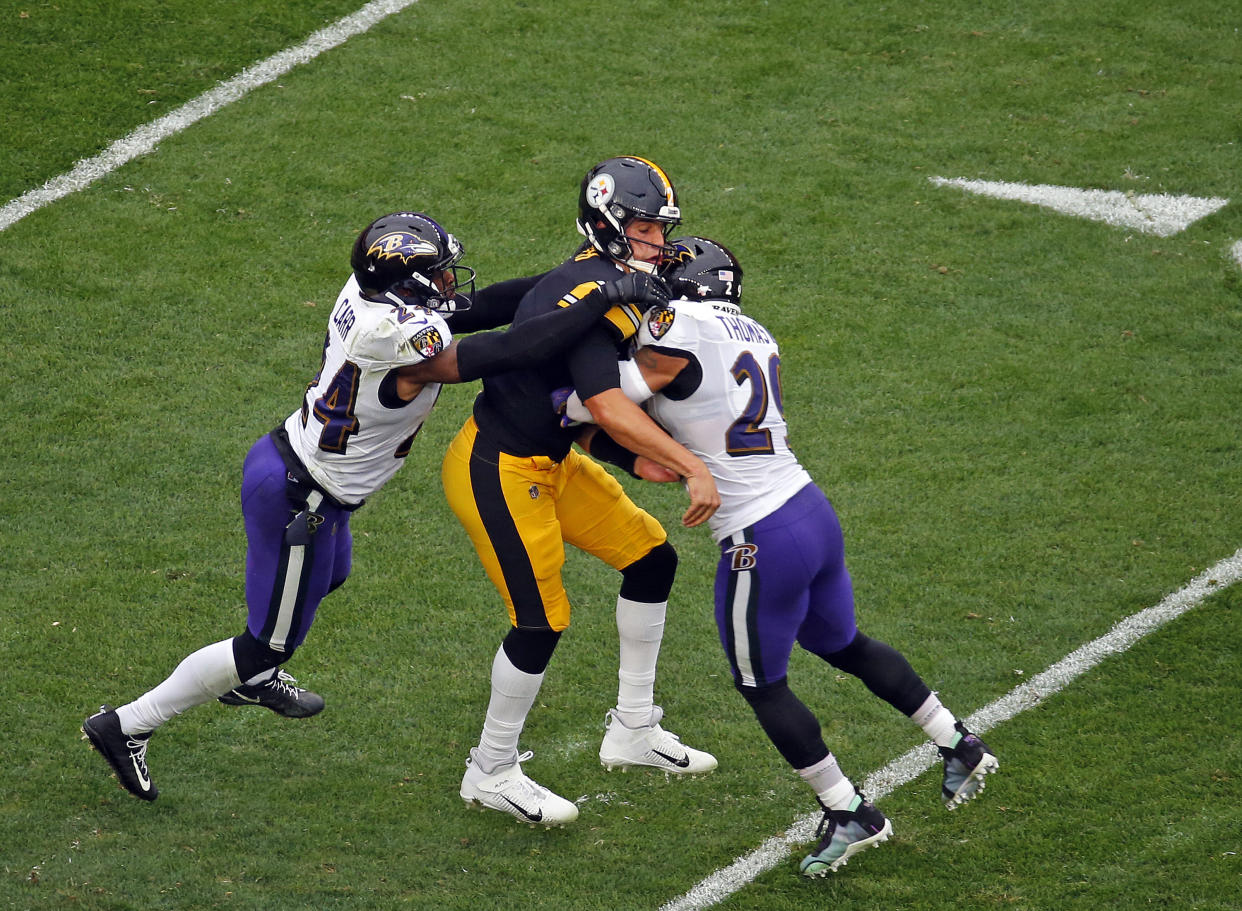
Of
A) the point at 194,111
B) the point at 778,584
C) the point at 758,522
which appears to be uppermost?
the point at 758,522

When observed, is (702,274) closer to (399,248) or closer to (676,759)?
(399,248)

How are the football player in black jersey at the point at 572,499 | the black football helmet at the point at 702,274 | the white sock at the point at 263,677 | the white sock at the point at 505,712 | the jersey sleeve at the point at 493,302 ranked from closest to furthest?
the football player in black jersey at the point at 572,499, the black football helmet at the point at 702,274, the white sock at the point at 505,712, the white sock at the point at 263,677, the jersey sleeve at the point at 493,302

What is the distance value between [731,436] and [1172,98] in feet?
24.4

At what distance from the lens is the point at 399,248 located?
4.66 m

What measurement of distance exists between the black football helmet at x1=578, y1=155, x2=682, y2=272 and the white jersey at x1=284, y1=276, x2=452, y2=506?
24.7 inches

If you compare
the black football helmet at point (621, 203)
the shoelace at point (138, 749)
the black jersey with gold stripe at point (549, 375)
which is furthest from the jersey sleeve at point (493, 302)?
the shoelace at point (138, 749)

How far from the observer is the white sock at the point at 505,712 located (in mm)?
5027

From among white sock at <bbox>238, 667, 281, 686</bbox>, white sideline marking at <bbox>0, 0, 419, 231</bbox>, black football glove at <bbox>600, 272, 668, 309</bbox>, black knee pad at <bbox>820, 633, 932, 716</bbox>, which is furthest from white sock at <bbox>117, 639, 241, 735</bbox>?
white sideline marking at <bbox>0, 0, 419, 231</bbox>

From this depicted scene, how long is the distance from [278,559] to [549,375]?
3.74ft

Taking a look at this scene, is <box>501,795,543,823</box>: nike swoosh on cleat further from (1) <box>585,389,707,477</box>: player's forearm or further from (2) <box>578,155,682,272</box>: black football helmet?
(2) <box>578,155,682,272</box>: black football helmet

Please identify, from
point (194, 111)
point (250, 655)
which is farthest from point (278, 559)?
point (194, 111)

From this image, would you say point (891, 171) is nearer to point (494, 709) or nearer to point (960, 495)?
point (960, 495)

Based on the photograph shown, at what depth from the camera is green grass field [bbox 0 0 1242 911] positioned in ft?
16.3

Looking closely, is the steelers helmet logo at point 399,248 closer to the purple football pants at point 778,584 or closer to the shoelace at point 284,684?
the purple football pants at point 778,584
